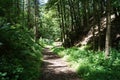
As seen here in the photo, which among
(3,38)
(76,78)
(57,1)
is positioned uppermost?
(57,1)

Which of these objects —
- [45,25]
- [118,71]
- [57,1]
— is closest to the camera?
[118,71]

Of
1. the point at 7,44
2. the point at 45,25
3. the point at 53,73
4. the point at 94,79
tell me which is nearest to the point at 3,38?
the point at 7,44

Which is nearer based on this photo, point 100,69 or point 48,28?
point 100,69

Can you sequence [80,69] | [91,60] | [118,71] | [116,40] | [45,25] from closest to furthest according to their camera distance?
[118,71], [80,69], [91,60], [116,40], [45,25]

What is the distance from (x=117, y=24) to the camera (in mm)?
22984

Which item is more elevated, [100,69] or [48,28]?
[100,69]

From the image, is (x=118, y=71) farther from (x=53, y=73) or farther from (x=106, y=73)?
(x=53, y=73)

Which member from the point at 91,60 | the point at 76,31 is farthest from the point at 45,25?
the point at 91,60

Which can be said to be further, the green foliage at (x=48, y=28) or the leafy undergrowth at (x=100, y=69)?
the green foliage at (x=48, y=28)

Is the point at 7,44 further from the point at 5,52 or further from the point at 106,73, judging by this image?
the point at 106,73

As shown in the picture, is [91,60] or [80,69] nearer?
[80,69]

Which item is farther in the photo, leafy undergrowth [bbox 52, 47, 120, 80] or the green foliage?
the green foliage

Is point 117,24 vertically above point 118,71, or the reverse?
point 117,24

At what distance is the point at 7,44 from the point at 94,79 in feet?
14.6
